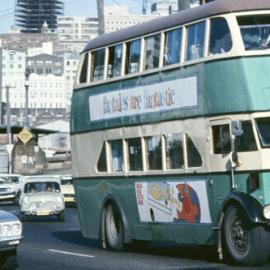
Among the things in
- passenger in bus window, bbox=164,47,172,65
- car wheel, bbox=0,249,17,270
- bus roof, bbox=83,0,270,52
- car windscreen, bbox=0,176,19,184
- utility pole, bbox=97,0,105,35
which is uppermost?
utility pole, bbox=97,0,105,35

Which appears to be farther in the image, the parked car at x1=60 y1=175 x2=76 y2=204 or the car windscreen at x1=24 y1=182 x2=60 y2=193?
the parked car at x1=60 y1=175 x2=76 y2=204

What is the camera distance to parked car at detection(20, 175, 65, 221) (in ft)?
119

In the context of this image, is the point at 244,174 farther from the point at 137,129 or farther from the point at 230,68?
the point at 137,129

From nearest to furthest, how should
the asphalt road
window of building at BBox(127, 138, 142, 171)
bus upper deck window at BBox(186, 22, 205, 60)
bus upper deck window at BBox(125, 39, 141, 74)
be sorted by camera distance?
the asphalt road
bus upper deck window at BBox(186, 22, 205, 60)
window of building at BBox(127, 138, 142, 171)
bus upper deck window at BBox(125, 39, 141, 74)

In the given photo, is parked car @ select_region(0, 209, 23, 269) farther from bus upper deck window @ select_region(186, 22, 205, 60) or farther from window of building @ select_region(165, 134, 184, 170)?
bus upper deck window @ select_region(186, 22, 205, 60)

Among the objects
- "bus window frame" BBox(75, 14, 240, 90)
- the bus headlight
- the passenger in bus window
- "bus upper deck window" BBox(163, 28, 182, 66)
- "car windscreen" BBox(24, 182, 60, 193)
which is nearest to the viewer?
the bus headlight

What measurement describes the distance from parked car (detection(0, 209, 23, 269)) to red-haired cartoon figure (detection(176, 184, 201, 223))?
305 centimetres

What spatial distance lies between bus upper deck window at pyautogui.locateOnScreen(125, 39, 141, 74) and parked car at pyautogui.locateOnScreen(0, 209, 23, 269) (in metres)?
4.58

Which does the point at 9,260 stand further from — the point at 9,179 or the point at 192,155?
the point at 9,179

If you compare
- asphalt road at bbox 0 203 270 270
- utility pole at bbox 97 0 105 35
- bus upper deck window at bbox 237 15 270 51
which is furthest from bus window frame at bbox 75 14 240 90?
utility pole at bbox 97 0 105 35

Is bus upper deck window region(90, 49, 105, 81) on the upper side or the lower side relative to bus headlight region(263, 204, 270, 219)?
upper

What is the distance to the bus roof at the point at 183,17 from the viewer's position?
55.9ft

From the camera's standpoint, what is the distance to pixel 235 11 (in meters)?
17.0

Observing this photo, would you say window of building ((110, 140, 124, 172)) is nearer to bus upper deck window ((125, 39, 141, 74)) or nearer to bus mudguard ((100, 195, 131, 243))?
bus mudguard ((100, 195, 131, 243))
